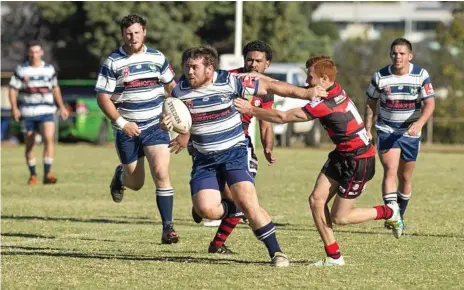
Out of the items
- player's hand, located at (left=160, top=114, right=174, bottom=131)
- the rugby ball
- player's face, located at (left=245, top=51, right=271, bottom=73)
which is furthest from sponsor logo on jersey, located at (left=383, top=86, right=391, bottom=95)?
player's hand, located at (left=160, top=114, right=174, bottom=131)

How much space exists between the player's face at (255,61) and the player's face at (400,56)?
1.74 meters

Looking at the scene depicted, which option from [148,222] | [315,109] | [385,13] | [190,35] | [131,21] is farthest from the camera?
Result: [385,13]

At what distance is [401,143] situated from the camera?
486 inches

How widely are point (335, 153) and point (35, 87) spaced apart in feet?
32.7

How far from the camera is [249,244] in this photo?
10836 millimetres

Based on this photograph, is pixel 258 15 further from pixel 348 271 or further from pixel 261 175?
pixel 348 271

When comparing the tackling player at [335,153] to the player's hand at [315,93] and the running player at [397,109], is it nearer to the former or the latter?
the player's hand at [315,93]

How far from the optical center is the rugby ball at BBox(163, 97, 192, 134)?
29.7 ft

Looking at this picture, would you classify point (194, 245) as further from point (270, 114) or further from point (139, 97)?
point (270, 114)

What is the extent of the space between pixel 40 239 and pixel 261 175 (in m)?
9.37

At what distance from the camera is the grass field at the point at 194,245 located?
8445mm

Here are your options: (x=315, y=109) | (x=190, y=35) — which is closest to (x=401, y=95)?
(x=315, y=109)

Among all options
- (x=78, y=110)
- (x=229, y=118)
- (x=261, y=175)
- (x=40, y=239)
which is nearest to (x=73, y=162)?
(x=261, y=175)

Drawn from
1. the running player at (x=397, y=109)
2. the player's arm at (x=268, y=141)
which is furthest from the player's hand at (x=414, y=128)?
the player's arm at (x=268, y=141)
